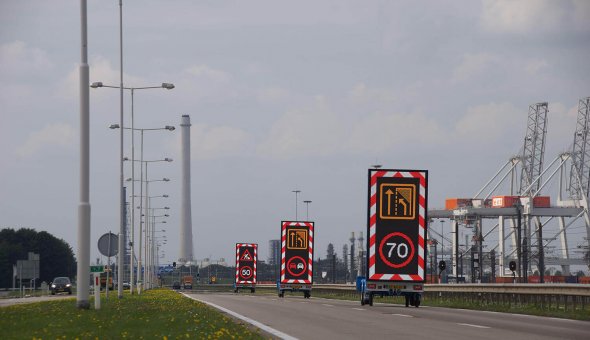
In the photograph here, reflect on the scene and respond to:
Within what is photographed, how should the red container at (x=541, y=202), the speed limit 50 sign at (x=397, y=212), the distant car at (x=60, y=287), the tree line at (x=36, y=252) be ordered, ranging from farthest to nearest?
the red container at (x=541, y=202), the tree line at (x=36, y=252), the distant car at (x=60, y=287), the speed limit 50 sign at (x=397, y=212)

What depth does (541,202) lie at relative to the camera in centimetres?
15688

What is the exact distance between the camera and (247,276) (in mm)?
70062

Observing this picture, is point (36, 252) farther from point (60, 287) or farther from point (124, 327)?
point (124, 327)

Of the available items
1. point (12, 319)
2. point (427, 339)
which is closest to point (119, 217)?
point (12, 319)

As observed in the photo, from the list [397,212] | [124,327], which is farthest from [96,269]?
[124,327]

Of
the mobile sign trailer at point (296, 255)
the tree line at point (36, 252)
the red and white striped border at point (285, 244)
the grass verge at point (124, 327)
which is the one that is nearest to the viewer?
the grass verge at point (124, 327)

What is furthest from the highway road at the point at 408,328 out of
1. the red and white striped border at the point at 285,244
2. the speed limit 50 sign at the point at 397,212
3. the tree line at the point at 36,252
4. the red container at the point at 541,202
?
the tree line at the point at 36,252

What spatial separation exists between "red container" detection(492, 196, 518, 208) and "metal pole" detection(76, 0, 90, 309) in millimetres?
127697

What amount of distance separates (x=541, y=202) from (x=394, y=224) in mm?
129848

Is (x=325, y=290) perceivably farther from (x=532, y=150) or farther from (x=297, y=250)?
(x=532, y=150)

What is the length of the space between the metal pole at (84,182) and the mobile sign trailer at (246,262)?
135ft

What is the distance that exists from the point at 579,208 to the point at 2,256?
278ft

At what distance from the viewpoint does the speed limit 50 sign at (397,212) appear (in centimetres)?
3112

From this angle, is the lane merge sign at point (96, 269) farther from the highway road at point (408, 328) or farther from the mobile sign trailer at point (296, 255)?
the mobile sign trailer at point (296, 255)
